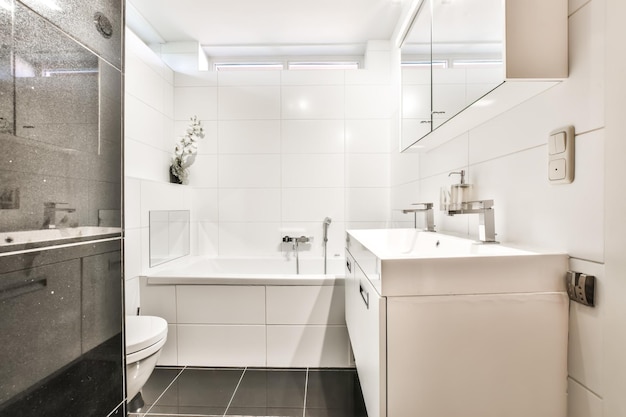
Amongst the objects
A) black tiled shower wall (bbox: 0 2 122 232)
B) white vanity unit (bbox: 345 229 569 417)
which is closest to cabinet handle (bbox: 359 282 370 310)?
white vanity unit (bbox: 345 229 569 417)

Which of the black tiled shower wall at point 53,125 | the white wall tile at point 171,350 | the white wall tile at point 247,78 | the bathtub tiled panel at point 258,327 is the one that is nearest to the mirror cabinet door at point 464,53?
the black tiled shower wall at point 53,125

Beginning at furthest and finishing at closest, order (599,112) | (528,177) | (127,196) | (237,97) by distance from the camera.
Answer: (237,97) → (127,196) → (528,177) → (599,112)

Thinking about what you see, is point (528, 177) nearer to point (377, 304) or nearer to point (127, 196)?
point (377, 304)

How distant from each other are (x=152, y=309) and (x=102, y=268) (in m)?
1.47

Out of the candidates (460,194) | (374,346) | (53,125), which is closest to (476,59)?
(460,194)

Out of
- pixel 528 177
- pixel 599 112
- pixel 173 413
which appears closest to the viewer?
pixel 599 112

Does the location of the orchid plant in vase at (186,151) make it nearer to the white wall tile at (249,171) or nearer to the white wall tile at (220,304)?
the white wall tile at (249,171)

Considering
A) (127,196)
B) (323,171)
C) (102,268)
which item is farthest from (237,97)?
(102,268)

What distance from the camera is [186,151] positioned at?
9.20 feet

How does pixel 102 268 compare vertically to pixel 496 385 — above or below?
above

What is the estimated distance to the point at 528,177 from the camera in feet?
3.28

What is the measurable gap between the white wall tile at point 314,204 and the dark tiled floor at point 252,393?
1.32 metres

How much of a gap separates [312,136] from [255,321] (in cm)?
171

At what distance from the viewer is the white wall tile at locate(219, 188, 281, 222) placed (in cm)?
287
